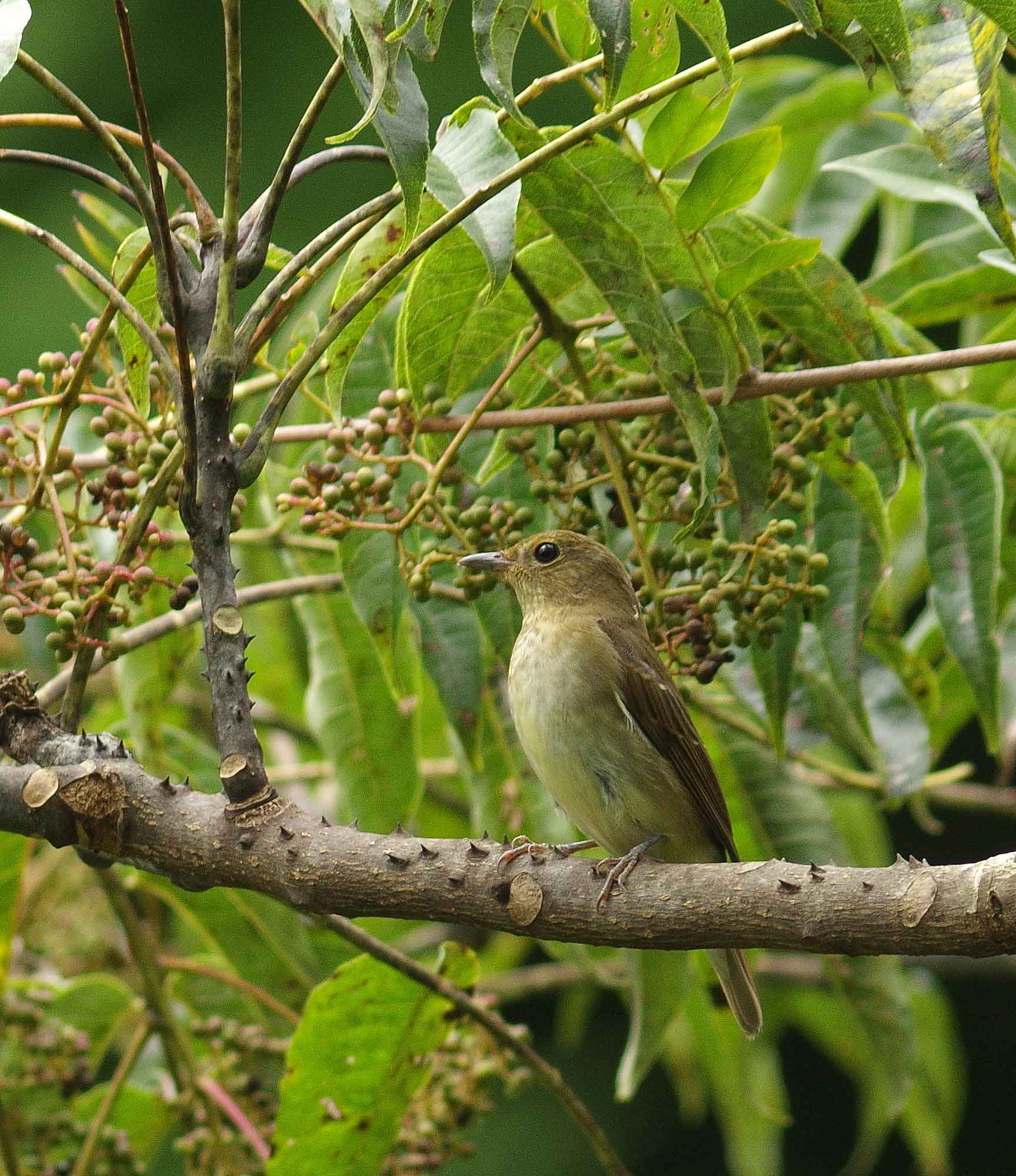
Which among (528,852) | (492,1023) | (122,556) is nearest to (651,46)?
(122,556)

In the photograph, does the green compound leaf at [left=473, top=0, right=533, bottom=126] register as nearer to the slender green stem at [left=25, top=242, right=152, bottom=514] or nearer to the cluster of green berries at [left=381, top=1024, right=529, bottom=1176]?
the slender green stem at [left=25, top=242, right=152, bottom=514]

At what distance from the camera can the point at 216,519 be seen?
1.83 m

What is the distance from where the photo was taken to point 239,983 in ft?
10.6

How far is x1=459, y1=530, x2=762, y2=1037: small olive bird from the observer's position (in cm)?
300

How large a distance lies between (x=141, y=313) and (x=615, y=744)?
1314 millimetres

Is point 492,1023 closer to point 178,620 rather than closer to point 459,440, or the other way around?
point 178,620

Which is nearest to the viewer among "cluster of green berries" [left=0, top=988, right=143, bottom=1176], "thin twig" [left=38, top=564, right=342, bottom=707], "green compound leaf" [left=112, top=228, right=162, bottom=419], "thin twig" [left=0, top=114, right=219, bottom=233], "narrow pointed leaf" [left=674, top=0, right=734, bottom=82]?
"narrow pointed leaf" [left=674, top=0, right=734, bottom=82]

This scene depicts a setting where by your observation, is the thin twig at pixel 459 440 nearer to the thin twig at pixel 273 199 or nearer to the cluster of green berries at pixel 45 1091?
the thin twig at pixel 273 199

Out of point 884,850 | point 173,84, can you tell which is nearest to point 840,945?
point 884,850

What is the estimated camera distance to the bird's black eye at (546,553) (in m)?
3.28

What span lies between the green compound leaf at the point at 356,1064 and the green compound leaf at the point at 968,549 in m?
1.10

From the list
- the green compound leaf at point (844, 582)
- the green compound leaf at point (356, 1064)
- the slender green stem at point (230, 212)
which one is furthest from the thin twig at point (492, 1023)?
the slender green stem at point (230, 212)

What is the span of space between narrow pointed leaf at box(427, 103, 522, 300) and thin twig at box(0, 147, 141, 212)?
0.44m

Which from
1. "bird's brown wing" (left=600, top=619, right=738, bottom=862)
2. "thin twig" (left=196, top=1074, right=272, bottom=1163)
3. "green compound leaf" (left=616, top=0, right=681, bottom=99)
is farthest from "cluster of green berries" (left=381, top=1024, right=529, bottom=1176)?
"green compound leaf" (left=616, top=0, right=681, bottom=99)
